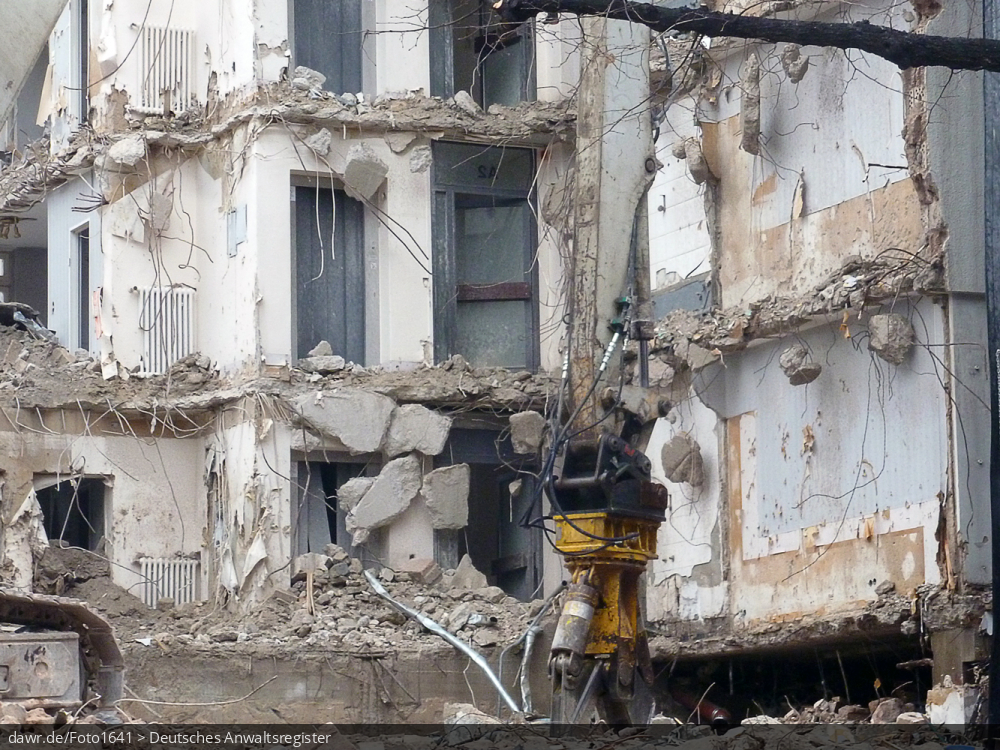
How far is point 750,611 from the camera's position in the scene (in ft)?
58.5

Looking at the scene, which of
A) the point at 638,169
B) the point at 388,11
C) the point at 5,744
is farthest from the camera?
the point at 388,11

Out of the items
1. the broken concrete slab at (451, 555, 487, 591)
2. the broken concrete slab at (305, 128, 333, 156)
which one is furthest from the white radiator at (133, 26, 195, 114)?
the broken concrete slab at (451, 555, 487, 591)

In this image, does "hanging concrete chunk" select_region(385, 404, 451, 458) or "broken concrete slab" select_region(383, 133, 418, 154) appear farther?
"broken concrete slab" select_region(383, 133, 418, 154)

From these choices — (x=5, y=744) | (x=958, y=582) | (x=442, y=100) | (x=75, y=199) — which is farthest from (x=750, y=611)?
(x=75, y=199)

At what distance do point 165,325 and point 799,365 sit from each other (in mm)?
8307

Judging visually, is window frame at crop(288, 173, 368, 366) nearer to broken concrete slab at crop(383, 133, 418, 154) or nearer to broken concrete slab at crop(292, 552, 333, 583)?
broken concrete slab at crop(383, 133, 418, 154)

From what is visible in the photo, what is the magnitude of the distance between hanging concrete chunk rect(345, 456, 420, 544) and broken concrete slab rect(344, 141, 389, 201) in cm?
307

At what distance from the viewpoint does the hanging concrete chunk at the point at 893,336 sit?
15781mm

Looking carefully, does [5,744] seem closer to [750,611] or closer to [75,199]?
[750,611]

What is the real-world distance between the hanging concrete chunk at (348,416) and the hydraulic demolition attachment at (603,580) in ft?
23.4

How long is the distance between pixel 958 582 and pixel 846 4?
520 cm

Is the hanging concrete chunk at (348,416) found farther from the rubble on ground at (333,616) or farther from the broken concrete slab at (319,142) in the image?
the broken concrete slab at (319,142)

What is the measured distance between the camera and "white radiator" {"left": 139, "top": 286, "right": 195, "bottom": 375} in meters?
21.8

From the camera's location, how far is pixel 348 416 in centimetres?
2069
